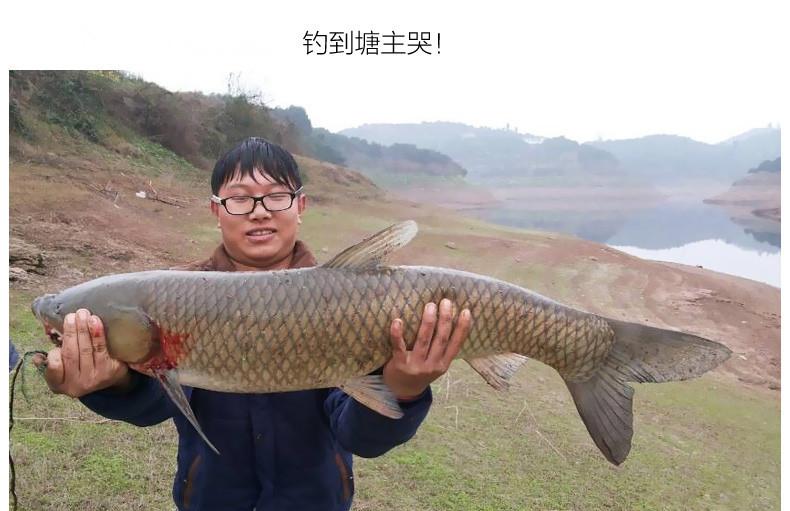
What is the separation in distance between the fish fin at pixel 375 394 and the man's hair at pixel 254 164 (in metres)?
0.54

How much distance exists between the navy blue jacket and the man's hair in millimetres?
540

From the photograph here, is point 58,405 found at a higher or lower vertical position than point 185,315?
lower

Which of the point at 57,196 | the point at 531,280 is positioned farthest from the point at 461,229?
the point at 57,196

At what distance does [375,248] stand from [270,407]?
483mm

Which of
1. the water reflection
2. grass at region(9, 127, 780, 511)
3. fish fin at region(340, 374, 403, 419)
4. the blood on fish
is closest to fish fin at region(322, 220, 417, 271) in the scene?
fish fin at region(340, 374, 403, 419)

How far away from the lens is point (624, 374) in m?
1.37

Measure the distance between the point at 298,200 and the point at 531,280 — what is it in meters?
8.40

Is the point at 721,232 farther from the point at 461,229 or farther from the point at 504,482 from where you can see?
the point at 504,482

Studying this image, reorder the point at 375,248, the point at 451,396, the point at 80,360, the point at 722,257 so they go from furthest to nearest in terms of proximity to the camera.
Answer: the point at 722,257, the point at 451,396, the point at 375,248, the point at 80,360

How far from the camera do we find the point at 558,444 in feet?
11.7

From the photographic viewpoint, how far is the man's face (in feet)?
4.53

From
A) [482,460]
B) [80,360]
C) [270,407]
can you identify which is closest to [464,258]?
[482,460]

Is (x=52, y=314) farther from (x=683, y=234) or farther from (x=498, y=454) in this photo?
(x=683, y=234)

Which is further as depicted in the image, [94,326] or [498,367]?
[498,367]
